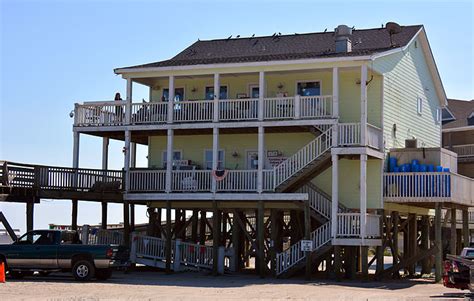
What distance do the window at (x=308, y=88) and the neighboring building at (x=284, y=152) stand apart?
1.7 inches

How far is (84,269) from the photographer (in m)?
30.5

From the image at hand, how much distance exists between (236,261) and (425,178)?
901 cm

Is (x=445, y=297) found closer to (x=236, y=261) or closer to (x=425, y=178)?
(x=425, y=178)

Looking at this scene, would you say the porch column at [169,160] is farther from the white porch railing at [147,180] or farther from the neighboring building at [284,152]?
the white porch railing at [147,180]

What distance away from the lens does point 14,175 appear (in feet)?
111

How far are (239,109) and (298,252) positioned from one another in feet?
21.0

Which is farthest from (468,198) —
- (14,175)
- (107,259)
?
(14,175)

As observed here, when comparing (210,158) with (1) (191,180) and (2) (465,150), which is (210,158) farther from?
(2) (465,150)

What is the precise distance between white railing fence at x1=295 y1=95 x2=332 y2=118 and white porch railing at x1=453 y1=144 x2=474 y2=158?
2283 centimetres

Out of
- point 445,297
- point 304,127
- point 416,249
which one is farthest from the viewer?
point 416,249

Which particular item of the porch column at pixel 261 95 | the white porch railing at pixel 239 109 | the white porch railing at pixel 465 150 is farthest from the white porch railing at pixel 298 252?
the white porch railing at pixel 465 150

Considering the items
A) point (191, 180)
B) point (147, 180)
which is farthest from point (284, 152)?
point (147, 180)

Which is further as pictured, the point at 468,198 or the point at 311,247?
the point at 468,198

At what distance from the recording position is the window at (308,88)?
3810 centimetres
